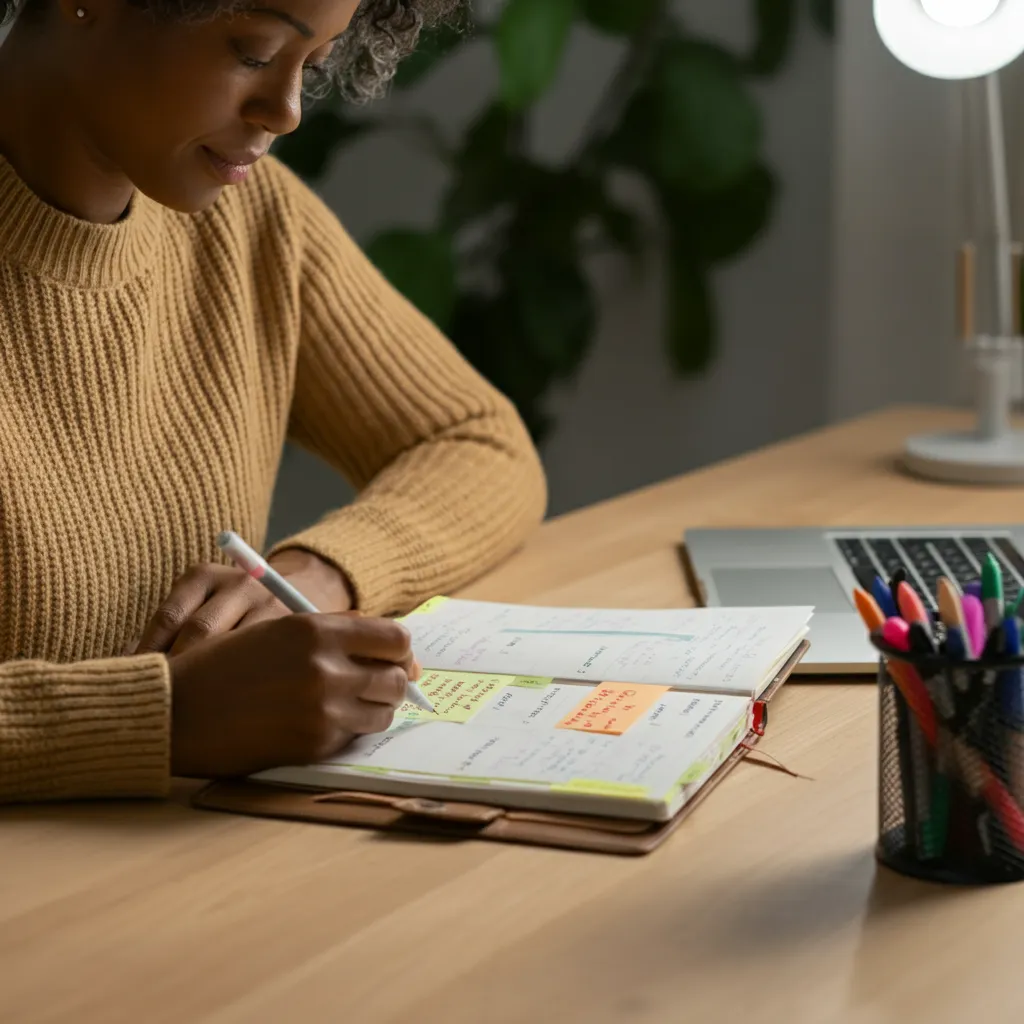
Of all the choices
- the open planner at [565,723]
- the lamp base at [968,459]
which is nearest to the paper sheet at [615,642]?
the open planner at [565,723]

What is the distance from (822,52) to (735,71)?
0.47 feet

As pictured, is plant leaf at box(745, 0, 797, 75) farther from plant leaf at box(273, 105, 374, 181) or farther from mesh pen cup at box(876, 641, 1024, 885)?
mesh pen cup at box(876, 641, 1024, 885)

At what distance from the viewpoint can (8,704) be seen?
2.64 feet

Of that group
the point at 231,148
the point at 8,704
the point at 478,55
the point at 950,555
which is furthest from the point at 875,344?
the point at 8,704

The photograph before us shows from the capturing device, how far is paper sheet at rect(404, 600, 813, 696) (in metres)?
0.88

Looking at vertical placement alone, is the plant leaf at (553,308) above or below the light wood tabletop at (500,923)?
above

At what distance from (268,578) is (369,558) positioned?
0.26 meters

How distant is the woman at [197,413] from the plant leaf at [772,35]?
44.8 inches

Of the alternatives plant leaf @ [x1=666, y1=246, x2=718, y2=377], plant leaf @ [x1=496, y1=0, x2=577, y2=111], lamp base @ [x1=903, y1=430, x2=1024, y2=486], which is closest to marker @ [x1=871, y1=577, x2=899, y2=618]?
lamp base @ [x1=903, y1=430, x2=1024, y2=486]

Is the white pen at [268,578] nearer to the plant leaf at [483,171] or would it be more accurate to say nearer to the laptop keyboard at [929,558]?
the laptop keyboard at [929,558]

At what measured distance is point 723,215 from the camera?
2.33m

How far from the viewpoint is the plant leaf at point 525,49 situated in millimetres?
2172

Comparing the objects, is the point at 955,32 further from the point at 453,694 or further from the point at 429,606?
the point at 453,694

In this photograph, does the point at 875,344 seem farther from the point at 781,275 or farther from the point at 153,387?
the point at 153,387
